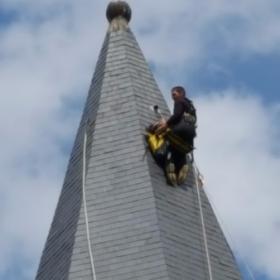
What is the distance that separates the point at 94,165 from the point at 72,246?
1.81 m

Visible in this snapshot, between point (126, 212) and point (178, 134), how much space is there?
5.37ft

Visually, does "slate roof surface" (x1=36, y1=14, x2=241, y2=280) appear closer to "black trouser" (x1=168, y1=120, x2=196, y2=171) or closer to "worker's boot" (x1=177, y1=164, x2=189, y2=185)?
"worker's boot" (x1=177, y1=164, x2=189, y2=185)

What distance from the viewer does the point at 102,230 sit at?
28984mm

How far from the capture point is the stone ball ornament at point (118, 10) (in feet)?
110

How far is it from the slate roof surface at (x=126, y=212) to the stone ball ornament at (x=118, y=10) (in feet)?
6.20

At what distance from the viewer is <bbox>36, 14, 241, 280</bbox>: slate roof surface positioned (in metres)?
28.4

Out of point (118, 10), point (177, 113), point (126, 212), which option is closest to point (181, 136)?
point (177, 113)

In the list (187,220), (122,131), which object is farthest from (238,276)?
(122,131)

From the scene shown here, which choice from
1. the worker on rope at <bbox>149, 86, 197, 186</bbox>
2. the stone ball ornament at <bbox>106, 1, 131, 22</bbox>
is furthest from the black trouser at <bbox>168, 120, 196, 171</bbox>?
the stone ball ornament at <bbox>106, 1, 131, 22</bbox>

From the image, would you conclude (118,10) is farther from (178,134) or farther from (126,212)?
(126,212)

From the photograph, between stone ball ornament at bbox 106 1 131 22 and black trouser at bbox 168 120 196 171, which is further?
stone ball ornament at bbox 106 1 131 22

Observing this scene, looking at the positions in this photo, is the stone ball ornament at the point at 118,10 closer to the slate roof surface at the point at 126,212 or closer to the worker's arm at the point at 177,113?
the slate roof surface at the point at 126,212

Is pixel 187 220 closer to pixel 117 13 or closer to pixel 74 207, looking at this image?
pixel 74 207

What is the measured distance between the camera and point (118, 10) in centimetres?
3362
